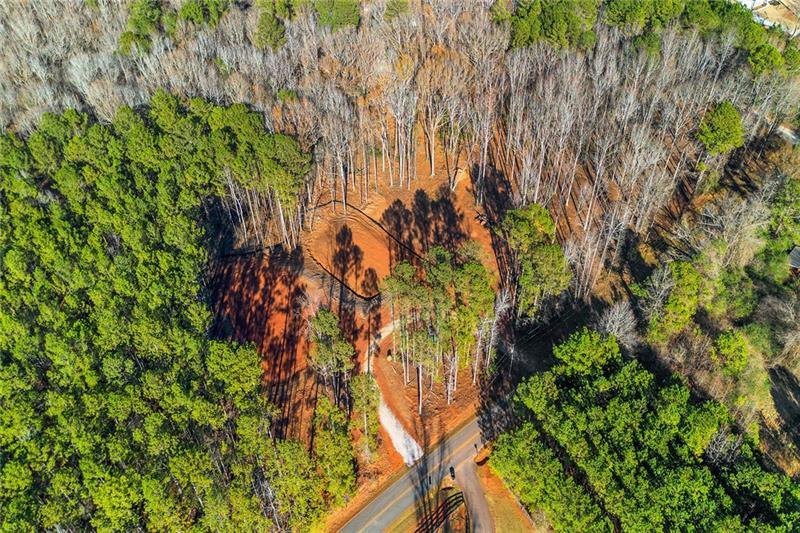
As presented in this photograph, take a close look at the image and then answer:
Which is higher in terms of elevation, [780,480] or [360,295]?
[780,480]

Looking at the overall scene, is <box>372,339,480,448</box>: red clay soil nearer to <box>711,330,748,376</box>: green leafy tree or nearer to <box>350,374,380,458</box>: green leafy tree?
<box>350,374,380,458</box>: green leafy tree

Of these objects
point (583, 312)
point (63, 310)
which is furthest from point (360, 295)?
point (63, 310)

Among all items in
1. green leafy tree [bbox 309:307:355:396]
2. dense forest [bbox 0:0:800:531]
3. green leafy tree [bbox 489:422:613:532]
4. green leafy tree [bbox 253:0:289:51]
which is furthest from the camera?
green leafy tree [bbox 253:0:289:51]

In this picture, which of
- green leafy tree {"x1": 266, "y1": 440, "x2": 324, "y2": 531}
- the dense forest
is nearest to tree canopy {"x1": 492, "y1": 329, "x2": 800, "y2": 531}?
the dense forest

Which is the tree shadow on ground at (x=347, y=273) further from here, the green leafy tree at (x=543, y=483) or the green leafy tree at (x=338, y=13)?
the green leafy tree at (x=338, y=13)

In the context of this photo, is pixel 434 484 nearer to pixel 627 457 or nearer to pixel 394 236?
pixel 627 457

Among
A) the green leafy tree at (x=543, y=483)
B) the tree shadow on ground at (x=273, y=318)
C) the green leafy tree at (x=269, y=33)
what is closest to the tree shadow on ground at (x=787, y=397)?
the green leafy tree at (x=543, y=483)

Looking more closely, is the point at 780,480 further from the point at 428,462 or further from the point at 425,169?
the point at 425,169
